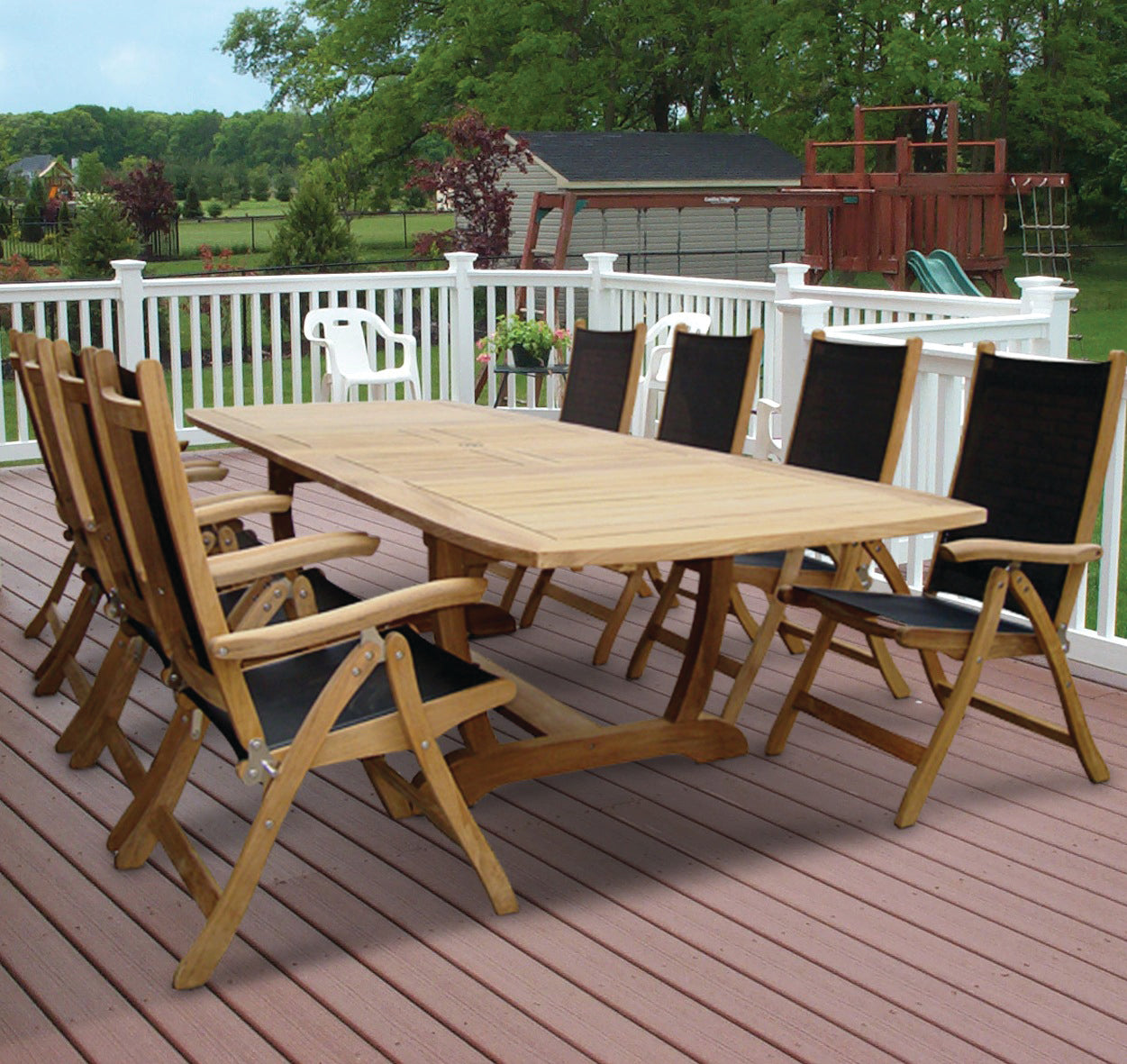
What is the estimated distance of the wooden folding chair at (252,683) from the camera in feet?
8.57

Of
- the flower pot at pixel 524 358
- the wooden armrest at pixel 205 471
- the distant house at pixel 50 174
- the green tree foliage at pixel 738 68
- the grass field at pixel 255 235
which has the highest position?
the green tree foliage at pixel 738 68

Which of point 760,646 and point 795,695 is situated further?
point 760,646

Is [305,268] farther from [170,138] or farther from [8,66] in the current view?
[8,66]

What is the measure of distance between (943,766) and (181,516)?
2.03 metres

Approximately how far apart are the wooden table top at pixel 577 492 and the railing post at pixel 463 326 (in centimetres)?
422

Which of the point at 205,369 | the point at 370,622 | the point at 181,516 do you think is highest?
the point at 181,516

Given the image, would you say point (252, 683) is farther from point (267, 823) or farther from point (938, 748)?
point (938, 748)

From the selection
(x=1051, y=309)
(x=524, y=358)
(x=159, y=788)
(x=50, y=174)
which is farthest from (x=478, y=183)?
(x=50, y=174)

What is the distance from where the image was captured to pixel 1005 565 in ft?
11.7

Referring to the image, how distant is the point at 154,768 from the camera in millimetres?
3029

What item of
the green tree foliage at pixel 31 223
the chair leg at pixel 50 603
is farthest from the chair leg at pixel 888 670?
the green tree foliage at pixel 31 223

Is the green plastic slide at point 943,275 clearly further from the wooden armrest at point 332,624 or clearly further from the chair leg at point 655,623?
the wooden armrest at point 332,624

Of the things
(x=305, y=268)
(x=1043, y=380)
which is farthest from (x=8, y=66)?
(x=1043, y=380)

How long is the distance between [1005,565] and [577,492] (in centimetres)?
104
